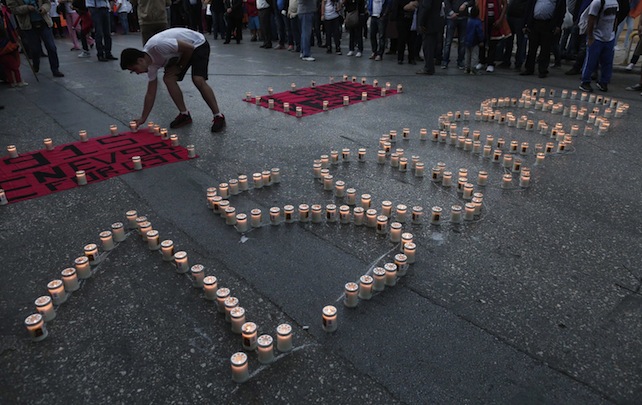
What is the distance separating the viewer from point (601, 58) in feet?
26.3

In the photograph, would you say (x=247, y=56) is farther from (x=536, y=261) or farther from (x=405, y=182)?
(x=536, y=261)

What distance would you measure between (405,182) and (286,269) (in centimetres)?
185

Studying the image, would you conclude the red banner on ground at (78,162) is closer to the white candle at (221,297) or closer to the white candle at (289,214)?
the white candle at (289,214)

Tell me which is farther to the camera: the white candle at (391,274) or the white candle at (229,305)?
the white candle at (391,274)

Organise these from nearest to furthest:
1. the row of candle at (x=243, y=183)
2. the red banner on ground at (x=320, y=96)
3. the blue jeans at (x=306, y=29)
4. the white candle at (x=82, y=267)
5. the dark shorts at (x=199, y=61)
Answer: the white candle at (x=82, y=267)
the row of candle at (x=243, y=183)
the dark shorts at (x=199, y=61)
the red banner on ground at (x=320, y=96)
the blue jeans at (x=306, y=29)

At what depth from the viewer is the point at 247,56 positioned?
12695 mm

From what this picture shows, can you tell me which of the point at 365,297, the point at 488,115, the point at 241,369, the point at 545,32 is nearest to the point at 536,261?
the point at 365,297

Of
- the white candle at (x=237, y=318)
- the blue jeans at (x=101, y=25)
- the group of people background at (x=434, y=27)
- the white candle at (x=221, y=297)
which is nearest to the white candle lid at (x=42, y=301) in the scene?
the white candle at (x=221, y=297)

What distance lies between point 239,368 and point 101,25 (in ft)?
35.5

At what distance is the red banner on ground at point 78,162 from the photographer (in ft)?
14.1

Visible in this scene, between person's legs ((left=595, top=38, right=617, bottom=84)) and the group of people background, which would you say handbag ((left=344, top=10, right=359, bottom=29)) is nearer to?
the group of people background

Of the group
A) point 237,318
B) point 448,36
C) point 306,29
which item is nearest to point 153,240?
point 237,318

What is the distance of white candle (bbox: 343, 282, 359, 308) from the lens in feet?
8.51

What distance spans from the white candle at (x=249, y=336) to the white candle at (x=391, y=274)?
922 mm
